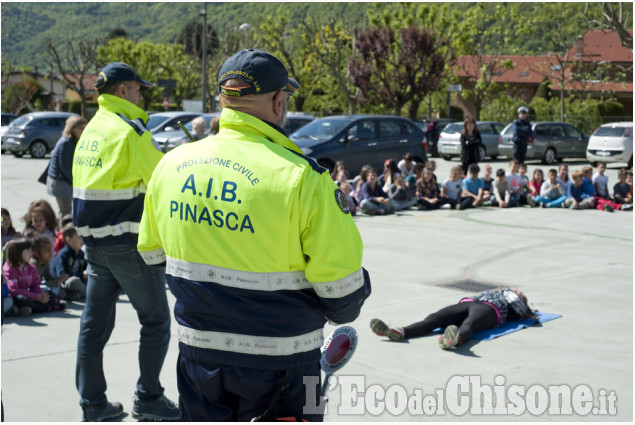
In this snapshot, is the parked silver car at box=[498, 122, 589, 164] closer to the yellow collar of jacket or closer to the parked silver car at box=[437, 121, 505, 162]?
the parked silver car at box=[437, 121, 505, 162]

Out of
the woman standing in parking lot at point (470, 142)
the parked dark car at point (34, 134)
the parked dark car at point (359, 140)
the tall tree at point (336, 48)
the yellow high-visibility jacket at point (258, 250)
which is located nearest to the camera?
the yellow high-visibility jacket at point (258, 250)

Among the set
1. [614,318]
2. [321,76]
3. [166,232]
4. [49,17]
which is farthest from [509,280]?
[49,17]

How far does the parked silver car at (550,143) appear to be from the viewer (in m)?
28.2

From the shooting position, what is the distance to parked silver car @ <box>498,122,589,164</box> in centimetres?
2820

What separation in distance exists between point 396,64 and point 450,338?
3496 centimetres

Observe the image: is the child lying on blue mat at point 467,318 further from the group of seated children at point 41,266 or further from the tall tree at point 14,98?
the tall tree at point 14,98

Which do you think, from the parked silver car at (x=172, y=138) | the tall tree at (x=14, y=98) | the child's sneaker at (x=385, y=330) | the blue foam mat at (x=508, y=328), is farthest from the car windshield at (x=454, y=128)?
the tall tree at (x=14, y=98)

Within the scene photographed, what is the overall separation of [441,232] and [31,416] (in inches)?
340

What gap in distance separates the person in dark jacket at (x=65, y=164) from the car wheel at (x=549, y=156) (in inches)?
871

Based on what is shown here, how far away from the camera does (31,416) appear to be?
15.3ft

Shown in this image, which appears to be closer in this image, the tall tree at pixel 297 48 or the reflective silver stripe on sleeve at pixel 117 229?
the reflective silver stripe on sleeve at pixel 117 229

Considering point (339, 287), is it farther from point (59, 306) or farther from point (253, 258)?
point (59, 306)

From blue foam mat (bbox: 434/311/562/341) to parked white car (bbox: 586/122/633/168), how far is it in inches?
816

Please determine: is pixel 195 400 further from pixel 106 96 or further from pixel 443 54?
pixel 443 54
